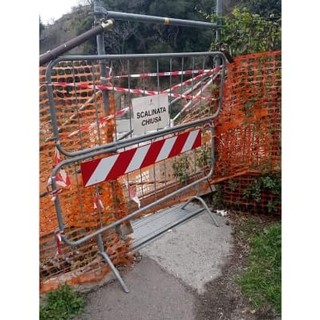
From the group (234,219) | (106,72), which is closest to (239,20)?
(106,72)

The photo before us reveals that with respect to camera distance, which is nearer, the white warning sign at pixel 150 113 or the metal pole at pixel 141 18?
the metal pole at pixel 141 18

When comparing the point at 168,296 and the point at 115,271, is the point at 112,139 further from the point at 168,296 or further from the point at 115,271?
the point at 168,296

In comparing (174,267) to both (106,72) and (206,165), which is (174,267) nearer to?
(206,165)

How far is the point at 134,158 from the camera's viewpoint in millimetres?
3016

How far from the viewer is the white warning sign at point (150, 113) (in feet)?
9.94

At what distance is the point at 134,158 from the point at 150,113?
0.44 meters

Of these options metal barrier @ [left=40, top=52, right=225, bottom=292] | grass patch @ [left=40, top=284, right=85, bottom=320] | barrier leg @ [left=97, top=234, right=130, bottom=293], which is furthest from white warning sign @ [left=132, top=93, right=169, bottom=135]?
grass patch @ [left=40, top=284, right=85, bottom=320]

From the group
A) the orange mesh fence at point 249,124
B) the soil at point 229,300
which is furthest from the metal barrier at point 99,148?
the soil at point 229,300

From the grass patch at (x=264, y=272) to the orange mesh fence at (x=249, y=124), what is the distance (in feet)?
1.94

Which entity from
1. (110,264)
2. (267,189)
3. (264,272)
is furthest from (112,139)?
(267,189)

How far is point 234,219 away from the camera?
408 centimetres

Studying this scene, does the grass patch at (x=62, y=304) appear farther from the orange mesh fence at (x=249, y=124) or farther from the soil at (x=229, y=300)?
the orange mesh fence at (x=249, y=124)

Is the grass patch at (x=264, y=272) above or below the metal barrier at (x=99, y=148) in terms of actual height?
below

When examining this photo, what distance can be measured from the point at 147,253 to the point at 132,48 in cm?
2300
